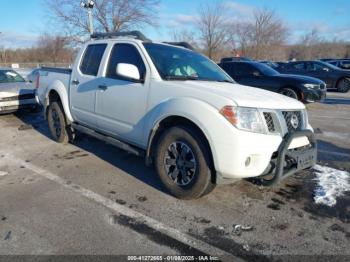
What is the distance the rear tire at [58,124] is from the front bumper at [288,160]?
155 inches

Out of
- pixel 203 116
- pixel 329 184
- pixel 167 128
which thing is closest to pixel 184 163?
pixel 167 128

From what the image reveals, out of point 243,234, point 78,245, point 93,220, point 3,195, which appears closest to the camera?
point 78,245

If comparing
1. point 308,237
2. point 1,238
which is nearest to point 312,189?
point 308,237

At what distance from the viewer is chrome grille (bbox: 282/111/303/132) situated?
363 centimetres

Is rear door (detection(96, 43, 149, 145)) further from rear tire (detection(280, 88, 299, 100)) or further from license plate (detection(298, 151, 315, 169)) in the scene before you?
rear tire (detection(280, 88, 299, 100))

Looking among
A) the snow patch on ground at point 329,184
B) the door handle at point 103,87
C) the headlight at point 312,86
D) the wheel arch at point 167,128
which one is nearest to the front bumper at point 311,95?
the headlight at point 312,86

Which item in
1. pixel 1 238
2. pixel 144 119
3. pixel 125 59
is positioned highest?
pixel 125 59

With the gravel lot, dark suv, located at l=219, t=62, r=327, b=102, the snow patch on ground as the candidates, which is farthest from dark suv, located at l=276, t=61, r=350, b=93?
the snow patch on ground

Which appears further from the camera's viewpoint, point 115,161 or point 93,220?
point 115,161

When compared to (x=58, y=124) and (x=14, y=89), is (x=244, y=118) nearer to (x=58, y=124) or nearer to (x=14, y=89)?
(x=58, y=124)

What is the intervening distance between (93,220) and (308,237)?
2.20m

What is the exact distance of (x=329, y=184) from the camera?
4352 mm

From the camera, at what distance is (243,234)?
10.3 feet

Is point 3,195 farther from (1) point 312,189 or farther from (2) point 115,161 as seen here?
(1) point 312,189
